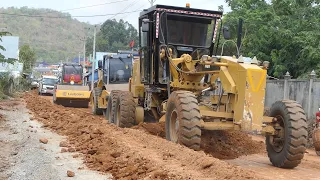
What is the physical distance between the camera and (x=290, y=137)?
28.3ft

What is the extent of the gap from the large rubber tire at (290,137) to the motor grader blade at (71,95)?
16654 mm

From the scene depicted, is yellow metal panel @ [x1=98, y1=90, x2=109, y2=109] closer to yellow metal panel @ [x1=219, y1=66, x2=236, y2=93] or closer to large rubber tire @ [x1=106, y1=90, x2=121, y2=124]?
large rubber tire @ [x1=106, y1=90, x2=121, y2=124]

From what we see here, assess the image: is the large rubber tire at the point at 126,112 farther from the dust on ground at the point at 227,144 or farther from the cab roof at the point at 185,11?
the cab roof at the point at 185,11

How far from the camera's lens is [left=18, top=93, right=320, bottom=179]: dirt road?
22.0ft

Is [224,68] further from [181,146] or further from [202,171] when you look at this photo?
[202,171]

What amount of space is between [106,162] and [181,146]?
1.44m

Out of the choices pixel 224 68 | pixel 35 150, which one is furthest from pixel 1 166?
pixel 224 68

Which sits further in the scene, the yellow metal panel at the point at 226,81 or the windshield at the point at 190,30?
the windshield at the point at 190,30

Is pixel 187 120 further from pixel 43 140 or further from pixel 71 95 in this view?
pixel 71 95

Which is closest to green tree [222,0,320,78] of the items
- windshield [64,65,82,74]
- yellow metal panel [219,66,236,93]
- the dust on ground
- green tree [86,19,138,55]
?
the dust on ground

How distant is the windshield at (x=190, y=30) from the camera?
1171 cm

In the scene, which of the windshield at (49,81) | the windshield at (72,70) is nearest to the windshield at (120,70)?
the windshield at (72,70)

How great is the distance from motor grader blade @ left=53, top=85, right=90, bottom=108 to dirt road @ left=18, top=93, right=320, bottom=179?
11.0 m

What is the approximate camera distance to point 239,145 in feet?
37.5
